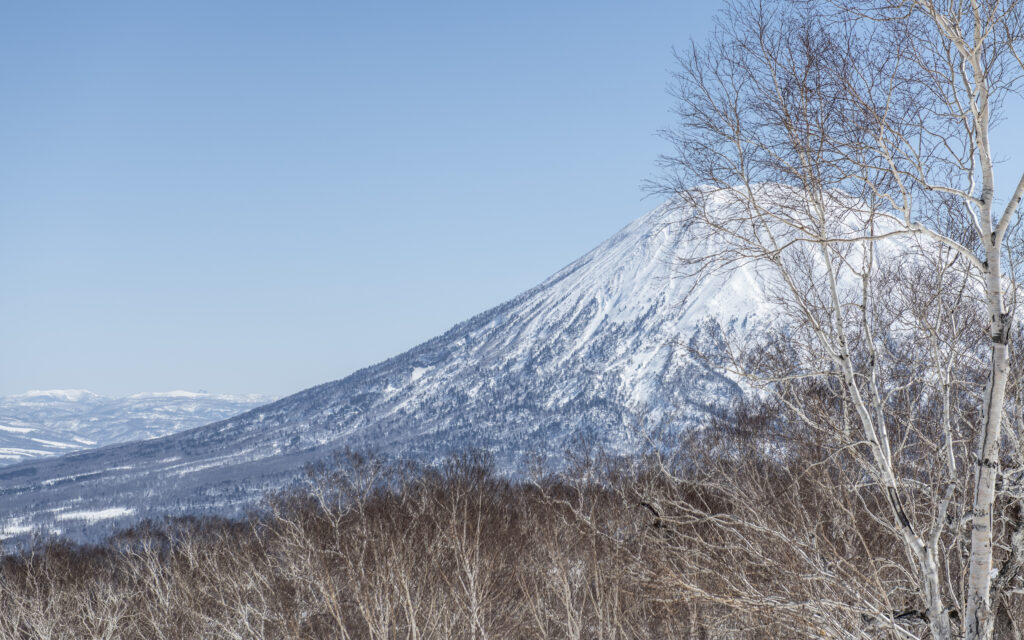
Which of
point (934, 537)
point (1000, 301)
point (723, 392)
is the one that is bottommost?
point (723, 392)

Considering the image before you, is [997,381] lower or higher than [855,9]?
lower

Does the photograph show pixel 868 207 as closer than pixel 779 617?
Yes

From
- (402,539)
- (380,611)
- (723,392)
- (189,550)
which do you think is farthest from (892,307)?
(723,392)

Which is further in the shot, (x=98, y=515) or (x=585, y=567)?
(x=98, y=515)

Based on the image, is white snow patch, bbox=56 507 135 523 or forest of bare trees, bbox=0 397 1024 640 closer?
forest of bare trees, bbox=0 397 1024 640

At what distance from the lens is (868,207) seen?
707cm

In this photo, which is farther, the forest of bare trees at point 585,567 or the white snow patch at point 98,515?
the white snow patch at point 98,515

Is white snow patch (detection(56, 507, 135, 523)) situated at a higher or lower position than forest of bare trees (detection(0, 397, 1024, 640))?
lower

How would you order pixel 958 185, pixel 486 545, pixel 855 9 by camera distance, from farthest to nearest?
pixel 486 545 < pixel 958 185 < pixel 855 9

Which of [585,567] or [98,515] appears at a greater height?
[585,567]

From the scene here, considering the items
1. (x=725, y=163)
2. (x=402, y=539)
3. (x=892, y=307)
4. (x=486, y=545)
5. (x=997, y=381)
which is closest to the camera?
(x=997, y=381)

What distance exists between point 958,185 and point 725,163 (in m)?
1.80

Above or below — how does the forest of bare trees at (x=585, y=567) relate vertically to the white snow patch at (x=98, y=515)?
above

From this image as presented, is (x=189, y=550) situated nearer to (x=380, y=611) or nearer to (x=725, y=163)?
(x=380, y=611)
